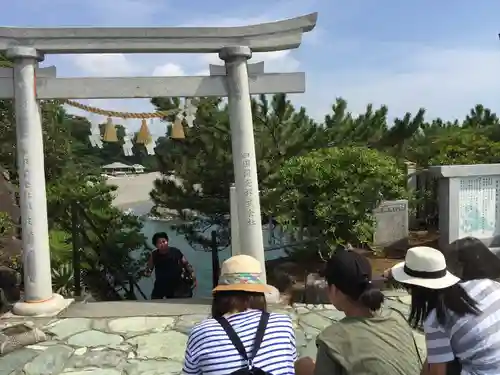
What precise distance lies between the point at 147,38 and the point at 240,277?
4.23m

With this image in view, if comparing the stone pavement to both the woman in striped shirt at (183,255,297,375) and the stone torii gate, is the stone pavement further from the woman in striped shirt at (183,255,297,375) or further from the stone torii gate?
the woman in striped shirt at (183,255,297,375)

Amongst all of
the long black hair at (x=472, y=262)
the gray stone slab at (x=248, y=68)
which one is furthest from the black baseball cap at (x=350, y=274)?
the gray stone slab at (x=248, y=68)

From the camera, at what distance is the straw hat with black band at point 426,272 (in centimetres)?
193

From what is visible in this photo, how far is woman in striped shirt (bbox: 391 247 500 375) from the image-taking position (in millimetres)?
1802

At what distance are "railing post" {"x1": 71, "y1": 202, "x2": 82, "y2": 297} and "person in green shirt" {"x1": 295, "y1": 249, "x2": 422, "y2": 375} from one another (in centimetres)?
725

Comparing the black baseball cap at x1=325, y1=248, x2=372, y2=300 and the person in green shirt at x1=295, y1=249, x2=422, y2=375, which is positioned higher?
the black baseball cap at x1=325, y1=248, x2=372, y2=300

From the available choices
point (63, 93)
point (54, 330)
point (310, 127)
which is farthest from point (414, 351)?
point (310, 127)

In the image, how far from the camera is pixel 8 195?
836 centimetres

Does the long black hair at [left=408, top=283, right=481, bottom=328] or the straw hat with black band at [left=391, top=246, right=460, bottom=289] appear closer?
the long black hair at [left=408, top=283, right=481, bottom=328]

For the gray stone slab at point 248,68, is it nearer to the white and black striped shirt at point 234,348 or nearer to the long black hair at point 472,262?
the long black hair at point 472,262

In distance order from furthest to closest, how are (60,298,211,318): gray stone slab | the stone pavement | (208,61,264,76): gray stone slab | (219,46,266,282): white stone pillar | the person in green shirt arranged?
(208,61,264,76): gray stone slab
(219,46,266,282): white stone pillar
(60,298,211,318): gray stone slab
the stone pavement
the person in green shirt

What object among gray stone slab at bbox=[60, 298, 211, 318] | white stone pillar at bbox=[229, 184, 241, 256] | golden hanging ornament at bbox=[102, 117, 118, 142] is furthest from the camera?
golden hanging ornament at bbox=[102, 117, 118, 142]

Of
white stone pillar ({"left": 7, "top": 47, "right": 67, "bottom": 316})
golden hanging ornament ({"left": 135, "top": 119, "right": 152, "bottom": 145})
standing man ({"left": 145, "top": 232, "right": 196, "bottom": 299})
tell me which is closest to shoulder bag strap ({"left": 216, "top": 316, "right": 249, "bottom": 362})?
white stone pillar ({"left": 7, "top": 47, "right": 67, "bottom": 316})

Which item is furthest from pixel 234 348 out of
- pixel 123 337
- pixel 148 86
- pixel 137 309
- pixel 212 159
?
pixel 212 159
